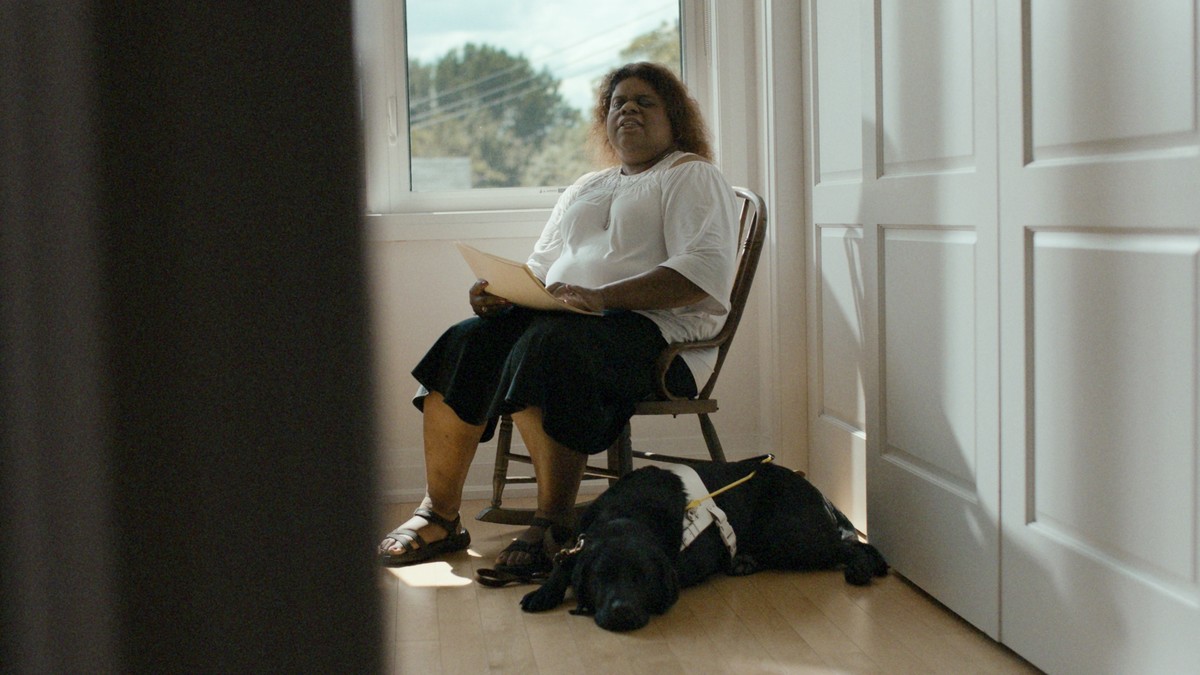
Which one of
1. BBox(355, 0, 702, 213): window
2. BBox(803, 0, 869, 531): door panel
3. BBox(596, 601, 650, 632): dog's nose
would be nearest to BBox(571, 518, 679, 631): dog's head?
BBox(596, 601, 650, 632): dog's nose

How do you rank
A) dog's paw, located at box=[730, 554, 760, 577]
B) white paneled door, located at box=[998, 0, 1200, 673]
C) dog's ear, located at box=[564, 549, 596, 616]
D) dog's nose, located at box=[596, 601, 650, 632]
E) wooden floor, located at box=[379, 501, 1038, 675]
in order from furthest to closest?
dog's paw, located at box=[730, 554, 760, 577]
dog's ear, located at box=[564, 549, 596, 616]
dog's nose, located at box=[596, 601, 650, 632]
wooden floor, located at box=[379, 501, 1038, 675]
white paneled door, located at box=[998, 0, 1200, 673]

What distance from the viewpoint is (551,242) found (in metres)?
3.15

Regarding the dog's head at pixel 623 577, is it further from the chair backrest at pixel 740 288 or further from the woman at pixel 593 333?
the chair backrest at pixel 740 288

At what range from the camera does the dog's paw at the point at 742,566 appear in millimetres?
2514

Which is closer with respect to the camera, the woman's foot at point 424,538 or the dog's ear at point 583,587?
the dog's ear at point 583,587

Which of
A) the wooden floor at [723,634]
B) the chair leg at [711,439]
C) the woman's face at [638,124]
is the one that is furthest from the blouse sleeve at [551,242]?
the wooden floor at [723,634]

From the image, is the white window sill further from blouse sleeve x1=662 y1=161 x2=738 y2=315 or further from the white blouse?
blouse sleeve x1=662 y1=161 x2=738 y2=315

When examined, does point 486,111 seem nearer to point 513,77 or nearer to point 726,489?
point 513,77

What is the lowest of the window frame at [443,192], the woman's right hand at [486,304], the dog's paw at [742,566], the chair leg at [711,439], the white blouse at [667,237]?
the dog's paw at [742,566]

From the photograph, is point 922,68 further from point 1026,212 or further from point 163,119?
point 163,119

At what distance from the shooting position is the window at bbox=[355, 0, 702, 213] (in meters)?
3.59

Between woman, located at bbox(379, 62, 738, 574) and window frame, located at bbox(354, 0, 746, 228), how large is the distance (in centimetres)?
51

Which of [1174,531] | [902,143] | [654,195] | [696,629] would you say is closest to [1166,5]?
[1174,531]

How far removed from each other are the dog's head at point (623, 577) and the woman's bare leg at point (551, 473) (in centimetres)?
40
